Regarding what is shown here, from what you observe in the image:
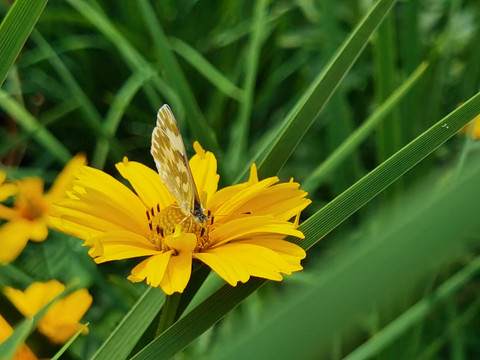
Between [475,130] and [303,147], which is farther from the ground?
[475,130]

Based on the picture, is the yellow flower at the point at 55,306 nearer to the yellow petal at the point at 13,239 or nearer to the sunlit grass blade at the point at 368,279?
the yellow petal at the point at 13,239

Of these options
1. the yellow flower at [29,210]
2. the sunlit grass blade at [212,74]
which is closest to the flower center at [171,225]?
the yellow flower at [29,210]

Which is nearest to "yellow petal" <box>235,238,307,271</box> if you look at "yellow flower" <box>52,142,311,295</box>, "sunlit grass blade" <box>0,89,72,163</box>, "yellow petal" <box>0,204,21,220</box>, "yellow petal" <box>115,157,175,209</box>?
"yellow flower" <box>52,142,311,295</box>

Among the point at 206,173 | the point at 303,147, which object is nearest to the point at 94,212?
the point at 206,173

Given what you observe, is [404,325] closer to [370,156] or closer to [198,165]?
[198,165]

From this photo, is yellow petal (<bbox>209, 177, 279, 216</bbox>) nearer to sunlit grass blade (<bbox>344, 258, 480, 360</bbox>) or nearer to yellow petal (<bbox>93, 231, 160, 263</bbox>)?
yellow petal (<bbox>93, 231, 160, 263</bbox>)

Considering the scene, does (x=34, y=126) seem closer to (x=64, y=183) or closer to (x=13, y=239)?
(x=64, y=183)
